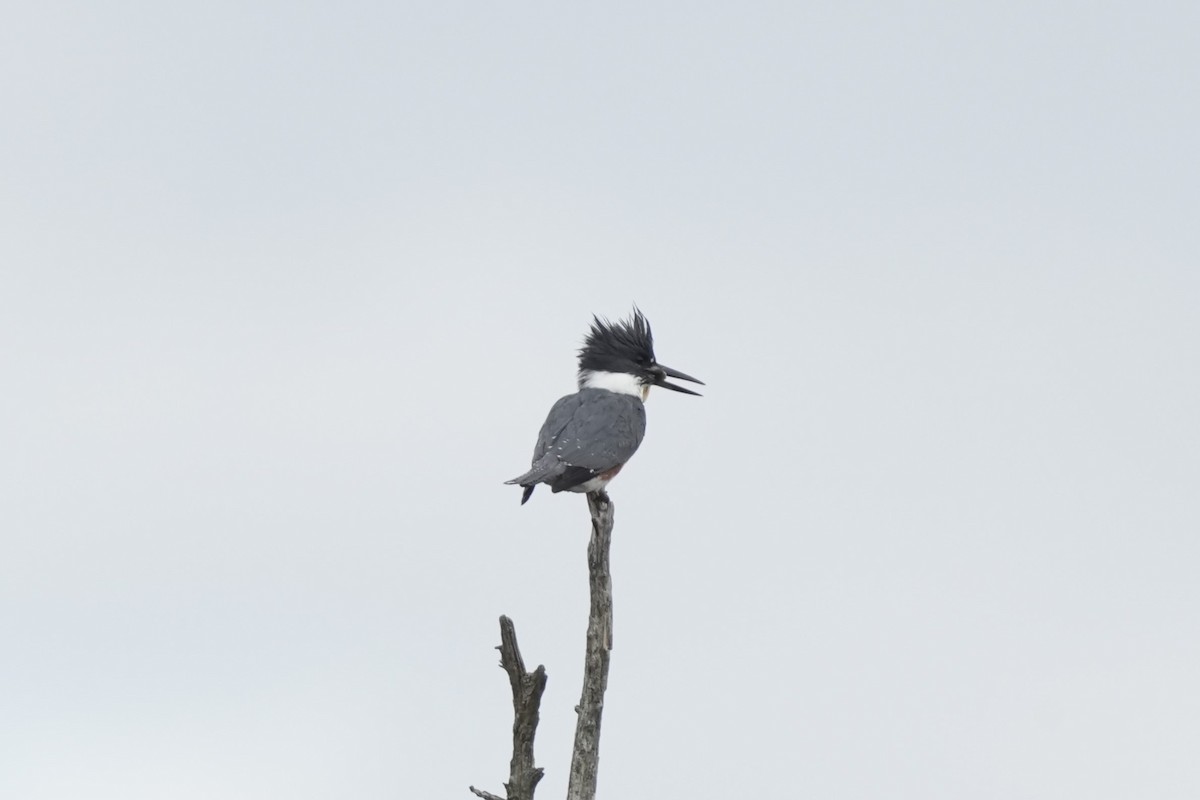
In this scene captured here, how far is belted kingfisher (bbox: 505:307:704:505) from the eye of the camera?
12.4 meters

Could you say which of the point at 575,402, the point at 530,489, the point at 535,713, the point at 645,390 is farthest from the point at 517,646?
the point at 645,390

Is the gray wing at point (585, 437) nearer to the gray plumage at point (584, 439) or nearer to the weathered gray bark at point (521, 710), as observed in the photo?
the gray plumage at point (584, 439)

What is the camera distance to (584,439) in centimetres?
1273

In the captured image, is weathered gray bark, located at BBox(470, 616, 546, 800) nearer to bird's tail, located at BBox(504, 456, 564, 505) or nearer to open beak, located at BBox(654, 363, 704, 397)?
bird's tail, located at BBox(504, 456, 564, 505)

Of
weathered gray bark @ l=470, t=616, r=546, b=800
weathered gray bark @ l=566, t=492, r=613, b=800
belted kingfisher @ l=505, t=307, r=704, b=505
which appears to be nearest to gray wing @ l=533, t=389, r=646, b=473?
belted kingfisher @ l=505, t=307, r=704, b=505

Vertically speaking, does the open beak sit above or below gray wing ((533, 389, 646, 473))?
above

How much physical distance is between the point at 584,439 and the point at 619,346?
2.18 m

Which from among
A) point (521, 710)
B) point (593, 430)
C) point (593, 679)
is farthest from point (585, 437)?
point (521, 710)

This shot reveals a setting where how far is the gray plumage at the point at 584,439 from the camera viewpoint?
12.3 m

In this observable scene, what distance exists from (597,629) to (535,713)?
0.90 metres

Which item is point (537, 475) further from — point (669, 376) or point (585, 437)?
point (669, 376)

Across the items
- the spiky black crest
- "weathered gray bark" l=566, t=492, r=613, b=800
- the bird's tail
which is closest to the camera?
"weathered gray bark" l=566, t=492, r=613, b=800

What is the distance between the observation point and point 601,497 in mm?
12562

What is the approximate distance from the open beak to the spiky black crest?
0.13m
